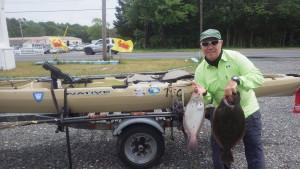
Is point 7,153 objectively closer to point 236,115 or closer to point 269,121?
point 236,115

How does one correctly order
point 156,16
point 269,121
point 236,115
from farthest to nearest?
point 156,16
point 269,121
point 236,115

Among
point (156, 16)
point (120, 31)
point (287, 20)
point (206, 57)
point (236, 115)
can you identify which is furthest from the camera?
point (120, 31)

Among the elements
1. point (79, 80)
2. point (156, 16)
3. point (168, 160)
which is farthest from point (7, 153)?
point (156, 16)

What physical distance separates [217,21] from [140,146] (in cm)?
4619

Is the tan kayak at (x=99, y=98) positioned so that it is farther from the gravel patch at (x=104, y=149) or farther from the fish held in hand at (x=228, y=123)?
the fish held in hand at (x=228, y=123)

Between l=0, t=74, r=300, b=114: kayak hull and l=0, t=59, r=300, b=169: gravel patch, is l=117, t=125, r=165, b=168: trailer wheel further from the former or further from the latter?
l=0, t=74, r=300, b=114: kayak hull

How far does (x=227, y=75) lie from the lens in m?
2.70

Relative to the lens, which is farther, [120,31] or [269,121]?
[120,31]

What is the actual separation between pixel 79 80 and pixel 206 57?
9.35 ft

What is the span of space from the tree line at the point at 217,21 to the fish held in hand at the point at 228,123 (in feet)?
133

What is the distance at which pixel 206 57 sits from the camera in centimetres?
272

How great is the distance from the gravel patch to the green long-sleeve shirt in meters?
1.52

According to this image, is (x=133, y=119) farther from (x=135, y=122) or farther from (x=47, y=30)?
(x=47, y=30)

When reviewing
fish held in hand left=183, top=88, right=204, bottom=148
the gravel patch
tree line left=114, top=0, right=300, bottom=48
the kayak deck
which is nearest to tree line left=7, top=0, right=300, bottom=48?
tree line left=114, top=0, right=300, bottom=48
